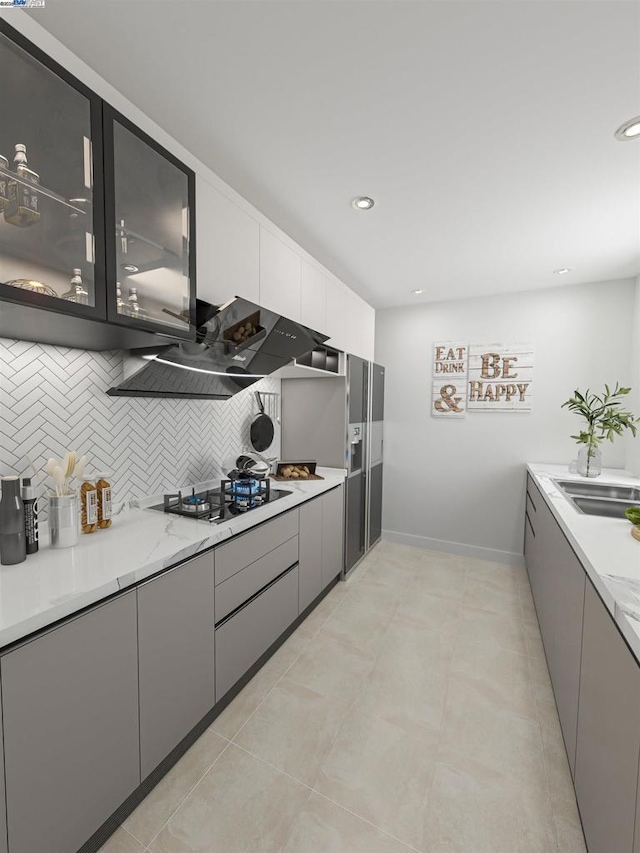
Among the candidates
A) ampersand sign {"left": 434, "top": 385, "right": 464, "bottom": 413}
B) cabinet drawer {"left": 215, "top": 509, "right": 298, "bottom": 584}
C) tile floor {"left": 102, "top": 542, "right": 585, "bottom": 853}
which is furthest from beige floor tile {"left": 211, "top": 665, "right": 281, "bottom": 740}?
ampersand sign {"left": 434, "top": 385, "right": 464, "bottom": 413}

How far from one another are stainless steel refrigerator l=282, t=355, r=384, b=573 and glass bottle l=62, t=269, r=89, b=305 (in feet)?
5.91

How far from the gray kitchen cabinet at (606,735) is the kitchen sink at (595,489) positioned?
4.70 ft

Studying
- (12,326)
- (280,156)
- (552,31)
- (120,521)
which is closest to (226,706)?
(120,521)

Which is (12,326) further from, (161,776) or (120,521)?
(161,776)

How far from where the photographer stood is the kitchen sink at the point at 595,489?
243cm

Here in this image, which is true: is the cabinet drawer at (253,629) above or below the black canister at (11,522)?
below

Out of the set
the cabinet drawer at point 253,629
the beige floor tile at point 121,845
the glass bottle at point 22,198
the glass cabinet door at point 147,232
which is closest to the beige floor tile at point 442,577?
the cabinet drawer at point 253,629

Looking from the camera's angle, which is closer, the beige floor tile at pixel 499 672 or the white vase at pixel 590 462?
the beige floor tile at pixel 499 672

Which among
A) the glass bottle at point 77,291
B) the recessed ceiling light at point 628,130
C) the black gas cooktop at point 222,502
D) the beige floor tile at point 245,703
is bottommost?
the beige floor tile at point 245,703

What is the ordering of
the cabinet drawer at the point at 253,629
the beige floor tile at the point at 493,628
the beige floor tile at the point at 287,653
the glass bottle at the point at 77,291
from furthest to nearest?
the beige floor tile at the point at 493,628 → the beige floor tile at the point at 287,653 → the cabinet drawer at the point at 253,629 → the glass bottle at the point at 77,291

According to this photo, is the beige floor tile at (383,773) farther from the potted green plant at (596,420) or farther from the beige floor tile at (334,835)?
the potted green plant at (596,420)

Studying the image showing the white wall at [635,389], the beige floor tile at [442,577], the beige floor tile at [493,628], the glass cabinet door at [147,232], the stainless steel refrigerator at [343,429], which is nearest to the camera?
the glass cabinet door at [147,232]

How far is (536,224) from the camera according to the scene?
2180mm

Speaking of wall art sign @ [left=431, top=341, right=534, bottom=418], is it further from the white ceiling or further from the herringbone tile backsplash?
the herringbone tile backsplash
